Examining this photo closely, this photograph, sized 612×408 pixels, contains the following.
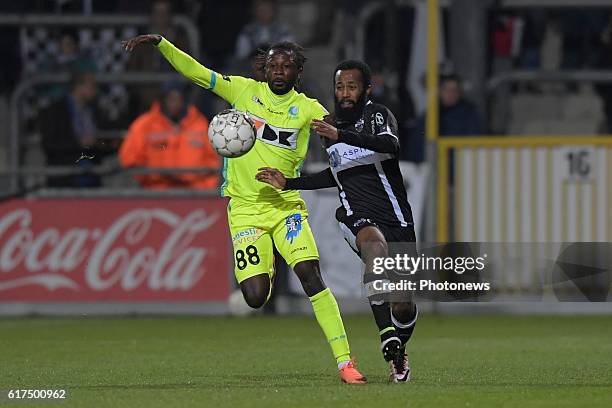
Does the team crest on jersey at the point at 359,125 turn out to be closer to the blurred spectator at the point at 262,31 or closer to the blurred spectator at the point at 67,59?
the blurred spectator at the point at 262,31

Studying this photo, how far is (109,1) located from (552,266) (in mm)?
6572

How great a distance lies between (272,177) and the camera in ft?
32.2

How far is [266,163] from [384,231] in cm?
97

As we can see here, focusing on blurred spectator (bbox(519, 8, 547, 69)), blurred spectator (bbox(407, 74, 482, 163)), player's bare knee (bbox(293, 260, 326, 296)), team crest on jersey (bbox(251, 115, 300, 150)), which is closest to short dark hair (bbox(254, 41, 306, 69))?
team crest on jersey (bbox(251, 115, 300, 150))

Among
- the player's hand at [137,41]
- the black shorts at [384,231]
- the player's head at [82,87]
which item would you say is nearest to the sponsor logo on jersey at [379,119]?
the black shorts at [384,231]

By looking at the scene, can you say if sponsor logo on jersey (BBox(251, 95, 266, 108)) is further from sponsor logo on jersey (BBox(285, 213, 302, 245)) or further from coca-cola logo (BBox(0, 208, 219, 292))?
coca-cola logo (BBox(0, 208, 219, 292))

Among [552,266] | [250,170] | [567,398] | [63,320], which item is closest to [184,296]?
[63,320]

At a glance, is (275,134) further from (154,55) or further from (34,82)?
(154,55)

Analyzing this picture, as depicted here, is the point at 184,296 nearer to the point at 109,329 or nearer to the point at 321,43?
the point at 109,329

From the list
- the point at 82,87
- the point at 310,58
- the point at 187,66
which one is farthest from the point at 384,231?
the point at 310,58

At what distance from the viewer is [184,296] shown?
16062mm

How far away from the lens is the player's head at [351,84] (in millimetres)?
9648

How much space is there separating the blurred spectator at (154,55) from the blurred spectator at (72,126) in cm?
98

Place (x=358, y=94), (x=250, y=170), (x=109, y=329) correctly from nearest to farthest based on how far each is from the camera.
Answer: (x=358, y=94), (x=250, y=170), (x=109, y=329)
